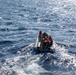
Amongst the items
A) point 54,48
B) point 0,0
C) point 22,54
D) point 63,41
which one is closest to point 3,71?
point 22,54

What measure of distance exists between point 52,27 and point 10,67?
31624mm

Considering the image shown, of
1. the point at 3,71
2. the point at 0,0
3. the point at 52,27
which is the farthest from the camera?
the point at 0,0

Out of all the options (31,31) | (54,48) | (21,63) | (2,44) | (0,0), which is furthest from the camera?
(0,0)

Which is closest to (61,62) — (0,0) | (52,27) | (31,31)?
(31,31)

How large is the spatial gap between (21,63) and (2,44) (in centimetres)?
1162

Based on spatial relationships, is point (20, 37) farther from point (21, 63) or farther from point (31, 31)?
point (21, 63)

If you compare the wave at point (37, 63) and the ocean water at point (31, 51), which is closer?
the wave at point (37, 63)

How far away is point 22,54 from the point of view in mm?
40312

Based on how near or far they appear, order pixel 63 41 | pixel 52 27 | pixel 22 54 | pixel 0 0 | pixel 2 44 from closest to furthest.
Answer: pixel 22 54 → pixel 2 44 → pixel 63 41 → pixel 52 27 → pixel 0 0

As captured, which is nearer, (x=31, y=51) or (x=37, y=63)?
(x=37, y=63)

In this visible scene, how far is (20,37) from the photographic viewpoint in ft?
173

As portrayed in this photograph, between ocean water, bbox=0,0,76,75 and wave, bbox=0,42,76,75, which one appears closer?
wave, bbox=0,42,76,75

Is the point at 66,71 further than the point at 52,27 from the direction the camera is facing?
No

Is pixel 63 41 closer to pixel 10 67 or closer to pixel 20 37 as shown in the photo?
pixel 20 37
